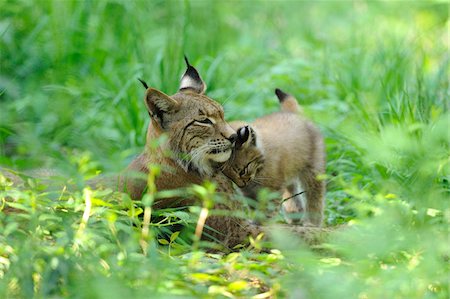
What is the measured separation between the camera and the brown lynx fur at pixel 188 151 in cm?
529

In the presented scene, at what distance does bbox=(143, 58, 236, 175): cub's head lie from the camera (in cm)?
535

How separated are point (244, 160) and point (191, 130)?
0.52 meters

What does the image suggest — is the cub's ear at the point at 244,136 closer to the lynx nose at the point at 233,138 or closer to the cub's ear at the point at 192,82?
the lynx nose at the point at 233,138

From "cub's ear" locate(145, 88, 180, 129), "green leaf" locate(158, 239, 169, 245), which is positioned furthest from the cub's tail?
"green leaf" locate(158, 239, 169, 245)

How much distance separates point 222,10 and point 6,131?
226 inches

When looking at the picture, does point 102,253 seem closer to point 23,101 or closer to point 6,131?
point 6,131

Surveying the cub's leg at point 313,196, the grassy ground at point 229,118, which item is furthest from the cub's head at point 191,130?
the cub's leg at point 313,196

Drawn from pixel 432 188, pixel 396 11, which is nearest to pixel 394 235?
pixel 432 188

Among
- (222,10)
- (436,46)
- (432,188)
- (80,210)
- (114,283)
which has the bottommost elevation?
(114,283)

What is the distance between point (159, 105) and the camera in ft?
17.5

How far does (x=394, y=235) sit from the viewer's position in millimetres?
4207

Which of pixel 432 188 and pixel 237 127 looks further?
pixel 237 127

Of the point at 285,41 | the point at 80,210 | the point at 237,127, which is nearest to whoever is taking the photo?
the point at 80,210

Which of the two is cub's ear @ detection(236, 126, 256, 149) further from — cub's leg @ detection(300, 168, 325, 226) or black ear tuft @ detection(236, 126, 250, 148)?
cub's leg @ detection(300, 168, 325, 226)
